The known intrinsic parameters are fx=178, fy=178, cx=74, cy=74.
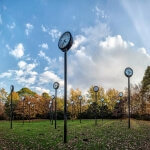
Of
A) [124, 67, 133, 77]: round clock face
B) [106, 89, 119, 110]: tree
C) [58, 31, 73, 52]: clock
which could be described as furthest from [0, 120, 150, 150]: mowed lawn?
[106, 89, 119, 110]: tree

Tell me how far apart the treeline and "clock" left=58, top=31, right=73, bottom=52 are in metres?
28.8

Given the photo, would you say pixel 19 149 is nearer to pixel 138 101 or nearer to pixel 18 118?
pixel 138 101

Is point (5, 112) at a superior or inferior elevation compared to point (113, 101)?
inferior

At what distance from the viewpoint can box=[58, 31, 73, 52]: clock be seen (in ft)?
35.9

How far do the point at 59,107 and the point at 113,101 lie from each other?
50.1 ft

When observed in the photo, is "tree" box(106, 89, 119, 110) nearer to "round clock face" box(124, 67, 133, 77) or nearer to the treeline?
the treeline

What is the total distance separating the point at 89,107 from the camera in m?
48.7

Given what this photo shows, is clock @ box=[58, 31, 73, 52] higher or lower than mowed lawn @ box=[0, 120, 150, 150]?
higher

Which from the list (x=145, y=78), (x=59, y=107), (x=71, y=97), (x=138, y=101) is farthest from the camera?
(x=59, y=107)

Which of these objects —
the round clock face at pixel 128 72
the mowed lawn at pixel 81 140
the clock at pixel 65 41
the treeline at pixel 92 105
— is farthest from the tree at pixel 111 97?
the clock at pixel 65 41

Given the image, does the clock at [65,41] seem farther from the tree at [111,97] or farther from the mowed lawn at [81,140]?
the tree at [111,97]

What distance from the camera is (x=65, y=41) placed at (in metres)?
11.3

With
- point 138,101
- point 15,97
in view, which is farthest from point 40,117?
point 138,101

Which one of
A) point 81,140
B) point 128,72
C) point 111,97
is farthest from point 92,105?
point 81,140
